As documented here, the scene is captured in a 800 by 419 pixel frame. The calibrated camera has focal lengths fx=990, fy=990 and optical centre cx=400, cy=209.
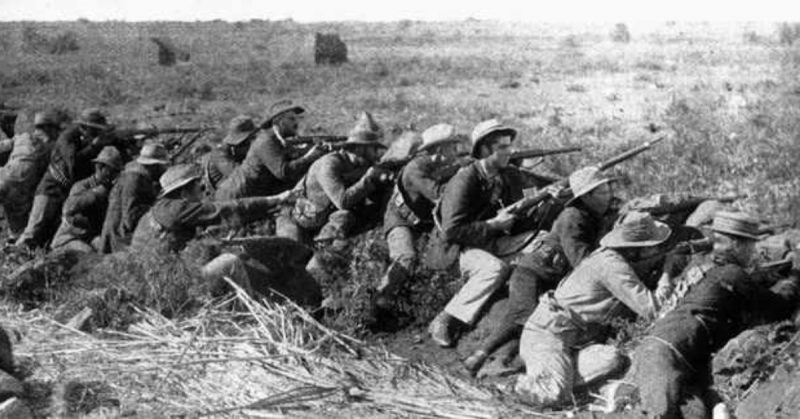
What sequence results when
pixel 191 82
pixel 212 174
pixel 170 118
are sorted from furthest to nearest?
pixel 191 82
pixel 170 118
pixel 212 174

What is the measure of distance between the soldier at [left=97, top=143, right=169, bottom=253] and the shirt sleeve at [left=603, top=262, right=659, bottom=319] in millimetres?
5146

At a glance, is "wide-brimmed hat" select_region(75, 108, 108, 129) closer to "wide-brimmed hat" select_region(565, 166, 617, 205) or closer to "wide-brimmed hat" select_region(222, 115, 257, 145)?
"wide-brimmed hat" select_region(222, 115, 257, 145)

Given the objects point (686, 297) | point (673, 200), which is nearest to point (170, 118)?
point (673, 200)

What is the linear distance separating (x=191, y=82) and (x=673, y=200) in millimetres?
17568

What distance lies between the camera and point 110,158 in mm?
11102

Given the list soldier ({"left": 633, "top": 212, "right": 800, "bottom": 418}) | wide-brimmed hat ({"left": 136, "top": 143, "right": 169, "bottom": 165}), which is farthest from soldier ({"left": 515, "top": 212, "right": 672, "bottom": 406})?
wide-brimmed hat ({"left": 136, "top": 143, "right": 169, "bottom": 165})

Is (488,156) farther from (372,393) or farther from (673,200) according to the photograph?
(372,393)

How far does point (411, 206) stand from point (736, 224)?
10.8 ft

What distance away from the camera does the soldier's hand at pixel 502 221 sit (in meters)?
8.39

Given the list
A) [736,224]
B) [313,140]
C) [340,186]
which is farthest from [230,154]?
[736,224]

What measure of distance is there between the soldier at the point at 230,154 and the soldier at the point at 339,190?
5.19 feet

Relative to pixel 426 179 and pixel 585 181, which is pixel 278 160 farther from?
pixel 585 181

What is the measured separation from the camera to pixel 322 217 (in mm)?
10078

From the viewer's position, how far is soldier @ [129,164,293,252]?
9.32 metres
